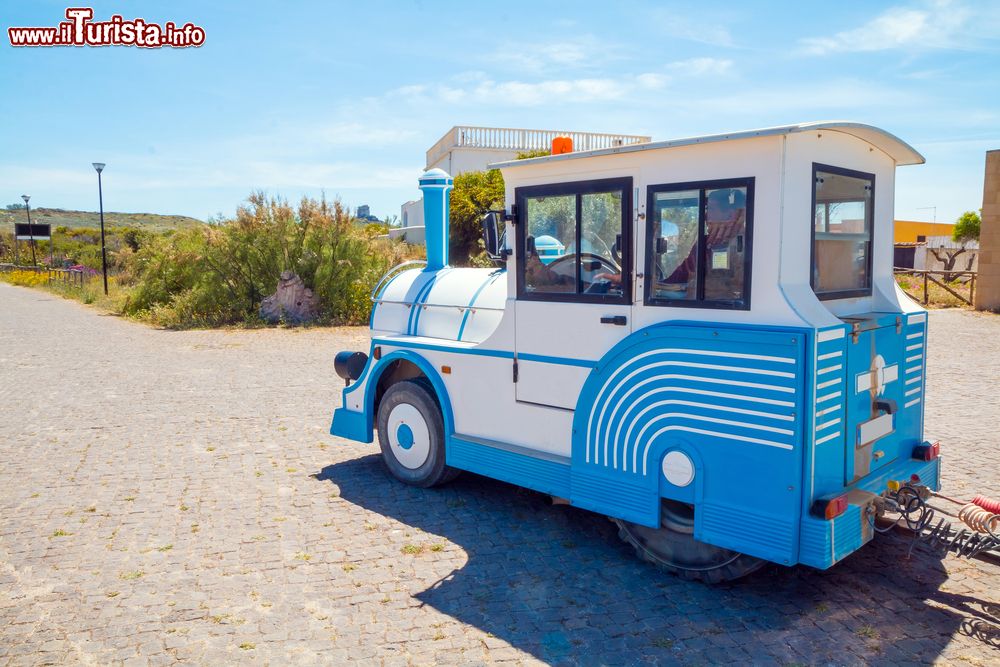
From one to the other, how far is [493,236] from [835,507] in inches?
110

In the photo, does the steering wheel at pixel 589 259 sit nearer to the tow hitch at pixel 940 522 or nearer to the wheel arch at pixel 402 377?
the wheel arch at pixel 402 377

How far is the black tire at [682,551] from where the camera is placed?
431 cm

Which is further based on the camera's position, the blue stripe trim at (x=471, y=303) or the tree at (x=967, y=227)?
the tree at (x=967, y=227)

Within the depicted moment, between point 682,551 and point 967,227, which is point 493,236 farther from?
point 967,227

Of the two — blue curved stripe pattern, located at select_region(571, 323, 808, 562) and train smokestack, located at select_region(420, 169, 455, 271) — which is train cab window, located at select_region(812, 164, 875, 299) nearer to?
blue curved stripe pattern, located at select_region(571, 323, 808, 562)

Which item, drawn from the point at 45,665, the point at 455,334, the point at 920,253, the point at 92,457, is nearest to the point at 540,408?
the point at 455,334

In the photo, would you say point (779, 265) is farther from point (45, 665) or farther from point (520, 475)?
point (45, 665)

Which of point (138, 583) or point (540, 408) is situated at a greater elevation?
point (540, 408)

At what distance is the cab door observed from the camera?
4.60m

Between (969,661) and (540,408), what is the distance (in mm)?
2725

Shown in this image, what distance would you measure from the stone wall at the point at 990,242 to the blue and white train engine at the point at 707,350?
57.3 ft

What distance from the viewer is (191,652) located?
3.76 metres

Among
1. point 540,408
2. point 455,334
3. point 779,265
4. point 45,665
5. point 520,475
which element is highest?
point 779,265

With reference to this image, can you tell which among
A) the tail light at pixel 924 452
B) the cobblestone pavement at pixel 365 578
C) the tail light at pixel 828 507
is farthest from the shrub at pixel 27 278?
the tail light at pixel 828 507
